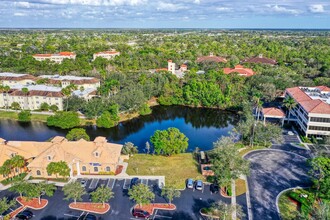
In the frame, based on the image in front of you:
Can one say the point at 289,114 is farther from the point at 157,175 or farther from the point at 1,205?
the point at 1,205

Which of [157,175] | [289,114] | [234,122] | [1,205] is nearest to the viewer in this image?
[1,205]

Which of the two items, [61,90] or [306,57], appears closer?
[61,90]

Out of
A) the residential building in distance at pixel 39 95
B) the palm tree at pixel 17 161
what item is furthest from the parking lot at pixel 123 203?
the residential building in distance at pixel 39 95

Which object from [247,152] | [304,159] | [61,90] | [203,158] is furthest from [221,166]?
[61,90]

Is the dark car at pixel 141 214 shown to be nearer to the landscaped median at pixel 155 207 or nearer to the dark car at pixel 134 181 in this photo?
the landscaped median at pixel 155 207

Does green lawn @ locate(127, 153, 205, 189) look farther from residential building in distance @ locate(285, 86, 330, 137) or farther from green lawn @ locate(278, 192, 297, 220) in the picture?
residential building in distance @ locate(285, 86, 330, 137)

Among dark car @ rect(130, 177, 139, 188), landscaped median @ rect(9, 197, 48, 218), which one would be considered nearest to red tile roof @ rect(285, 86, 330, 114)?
dark car @ rect(130, 177, 139, 188)
